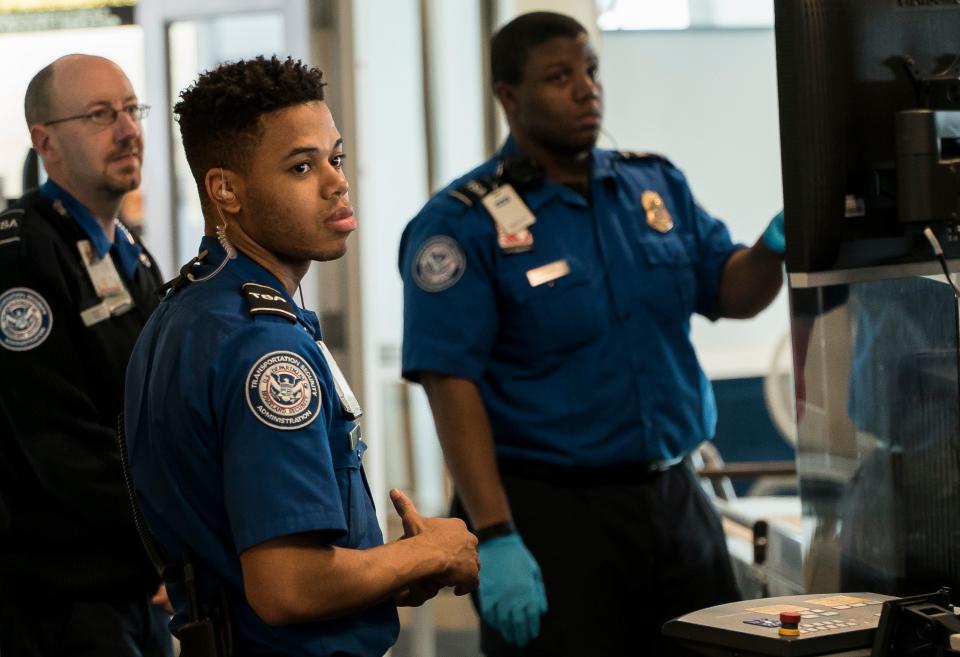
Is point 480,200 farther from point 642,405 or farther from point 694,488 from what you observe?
point 694,488

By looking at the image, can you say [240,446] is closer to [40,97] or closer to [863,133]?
[863,133]

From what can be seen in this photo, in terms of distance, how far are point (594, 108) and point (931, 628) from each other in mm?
1243

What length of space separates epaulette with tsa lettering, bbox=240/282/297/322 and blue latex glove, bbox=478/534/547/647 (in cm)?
84

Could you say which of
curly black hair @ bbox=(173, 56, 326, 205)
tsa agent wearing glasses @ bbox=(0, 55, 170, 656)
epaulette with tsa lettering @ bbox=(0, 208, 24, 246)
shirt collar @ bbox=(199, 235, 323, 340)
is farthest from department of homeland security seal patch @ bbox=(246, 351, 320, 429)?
epaulette with tsa lettering @ bbox=(0, 208, 24, 246)

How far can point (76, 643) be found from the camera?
6.26 ft

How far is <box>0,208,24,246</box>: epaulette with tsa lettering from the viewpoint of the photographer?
6.38 ft

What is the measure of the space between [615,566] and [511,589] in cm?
18

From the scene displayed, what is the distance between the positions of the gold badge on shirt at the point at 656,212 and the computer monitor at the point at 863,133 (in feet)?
2.64

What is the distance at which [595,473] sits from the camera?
210 cm

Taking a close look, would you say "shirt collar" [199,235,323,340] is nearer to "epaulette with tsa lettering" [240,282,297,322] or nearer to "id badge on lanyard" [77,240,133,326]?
"epaulette with tsa lettering" [240,282,297,322]

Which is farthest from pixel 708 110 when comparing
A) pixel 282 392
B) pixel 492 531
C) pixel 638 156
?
pixel 282 392

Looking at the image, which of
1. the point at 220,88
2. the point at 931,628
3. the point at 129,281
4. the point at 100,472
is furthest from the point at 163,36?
the point at 931,628

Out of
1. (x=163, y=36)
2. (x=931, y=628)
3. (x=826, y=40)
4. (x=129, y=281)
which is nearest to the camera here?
(x=931, y=628)

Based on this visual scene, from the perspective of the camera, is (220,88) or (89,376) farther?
(89,376)
